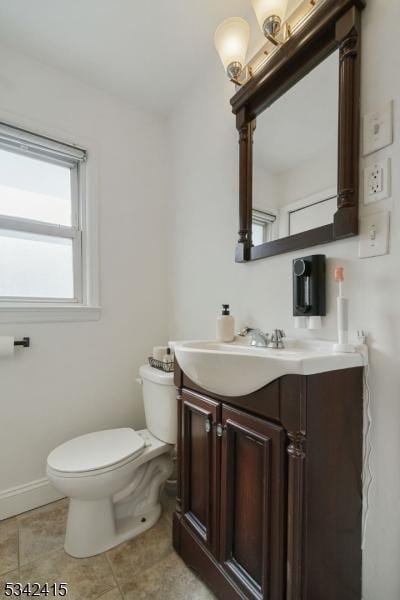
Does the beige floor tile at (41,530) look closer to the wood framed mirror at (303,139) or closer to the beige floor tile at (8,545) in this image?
the beige floor tile at (8,545)

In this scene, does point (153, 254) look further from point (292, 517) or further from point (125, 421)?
point (292, 517)

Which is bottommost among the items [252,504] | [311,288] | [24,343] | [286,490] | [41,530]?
[41,530]

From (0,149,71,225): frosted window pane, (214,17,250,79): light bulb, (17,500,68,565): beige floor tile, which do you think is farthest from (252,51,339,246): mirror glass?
(17,500,68,565): beige floor tile

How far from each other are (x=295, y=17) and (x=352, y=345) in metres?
1.21

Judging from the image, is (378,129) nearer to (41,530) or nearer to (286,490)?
(286,490)

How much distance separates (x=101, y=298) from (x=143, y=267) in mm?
342

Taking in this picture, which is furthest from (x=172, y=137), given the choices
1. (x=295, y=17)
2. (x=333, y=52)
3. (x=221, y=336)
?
(x=221, y=336)

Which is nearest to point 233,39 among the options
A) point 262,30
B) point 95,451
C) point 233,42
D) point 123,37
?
point 233,42

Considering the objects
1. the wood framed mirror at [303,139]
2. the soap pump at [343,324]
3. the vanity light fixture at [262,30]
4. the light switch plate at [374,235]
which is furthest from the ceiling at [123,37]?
the soap pump at [343,324]

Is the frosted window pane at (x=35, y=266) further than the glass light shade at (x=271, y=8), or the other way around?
the frosted window pane at (x=35, y=266)

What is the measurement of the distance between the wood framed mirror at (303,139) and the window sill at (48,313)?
0.93 meters

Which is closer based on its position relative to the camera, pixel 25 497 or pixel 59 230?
pixel 25 497

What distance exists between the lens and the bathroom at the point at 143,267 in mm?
857

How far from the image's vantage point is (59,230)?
5.42ft
